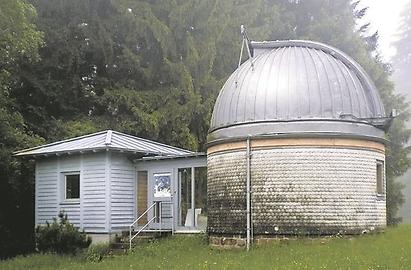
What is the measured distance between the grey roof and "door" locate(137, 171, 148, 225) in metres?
0.82

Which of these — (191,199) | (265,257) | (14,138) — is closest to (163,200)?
(191,199)

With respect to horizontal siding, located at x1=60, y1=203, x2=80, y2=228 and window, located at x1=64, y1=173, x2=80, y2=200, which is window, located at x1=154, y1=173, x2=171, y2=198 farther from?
window, located at x1=64, y1=173, x2=80, y2=200

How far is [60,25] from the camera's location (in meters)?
31.6

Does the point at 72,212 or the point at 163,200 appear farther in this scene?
the point at 72,212

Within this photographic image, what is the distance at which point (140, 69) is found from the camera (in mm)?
31750

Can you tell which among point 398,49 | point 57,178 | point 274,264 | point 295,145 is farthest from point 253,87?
point 398,49

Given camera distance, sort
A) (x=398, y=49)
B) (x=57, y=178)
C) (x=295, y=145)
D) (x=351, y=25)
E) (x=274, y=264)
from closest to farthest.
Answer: (x=274, y=264) < (x=295, y=145) < (x=57, y=178) < (x=351, y=25) < (x=398, y=49)


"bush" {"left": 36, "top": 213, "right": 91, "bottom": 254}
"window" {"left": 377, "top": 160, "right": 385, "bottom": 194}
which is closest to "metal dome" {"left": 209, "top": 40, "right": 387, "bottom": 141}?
"window" {"left": 377, "top": 160, "right": 385, "bottom": 194}

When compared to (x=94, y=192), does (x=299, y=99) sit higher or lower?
higher

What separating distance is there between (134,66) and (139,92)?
177 centimetres

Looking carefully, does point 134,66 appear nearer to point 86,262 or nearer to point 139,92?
point 139,92

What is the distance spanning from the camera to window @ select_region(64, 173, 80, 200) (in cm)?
2280

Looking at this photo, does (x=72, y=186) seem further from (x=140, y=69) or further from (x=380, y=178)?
(x=380, y=178)

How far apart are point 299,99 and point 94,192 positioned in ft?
26.8
